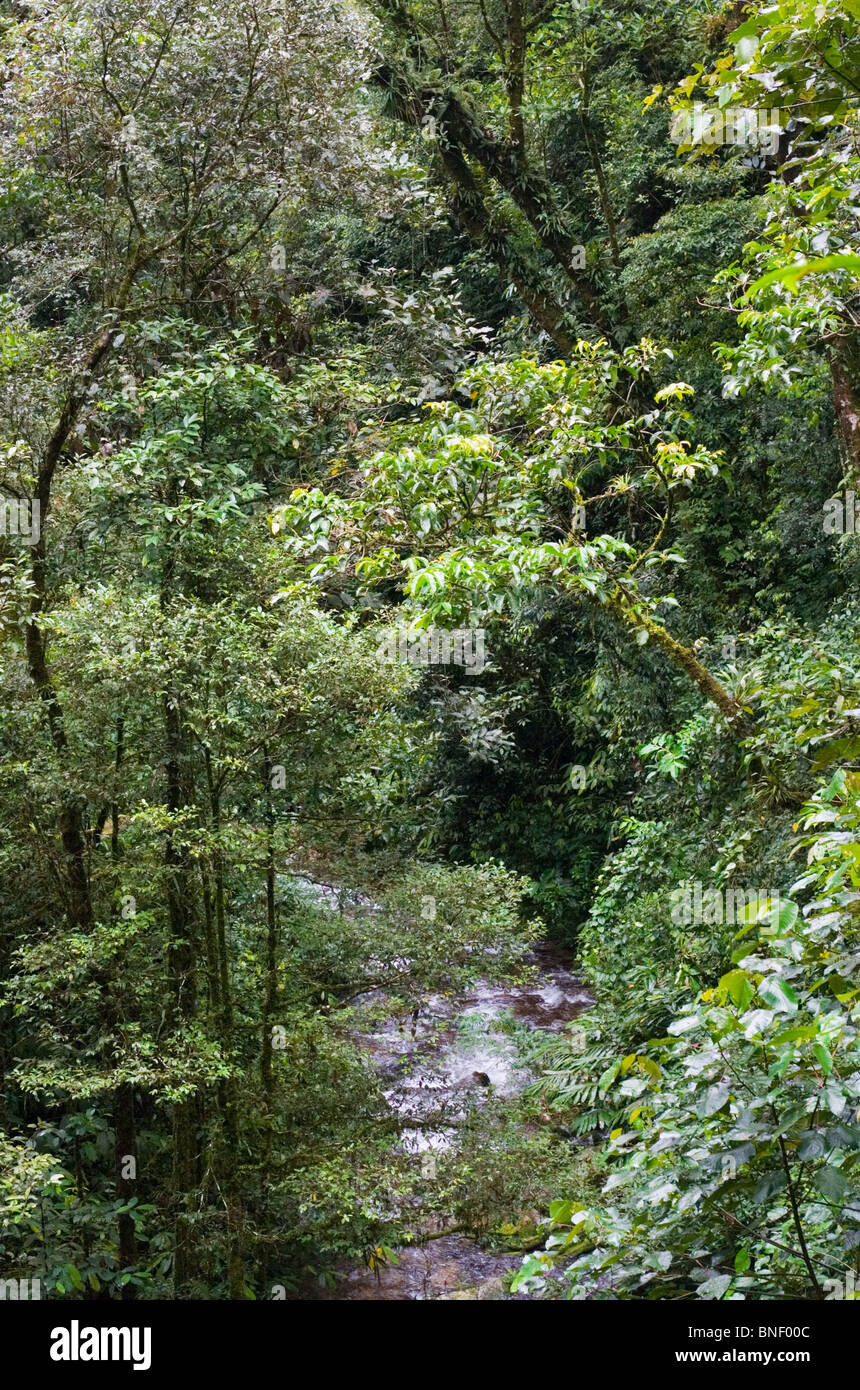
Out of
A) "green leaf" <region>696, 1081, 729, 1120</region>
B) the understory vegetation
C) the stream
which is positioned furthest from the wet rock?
"green leaf" <region>696, 1081, 729, 1120</region>

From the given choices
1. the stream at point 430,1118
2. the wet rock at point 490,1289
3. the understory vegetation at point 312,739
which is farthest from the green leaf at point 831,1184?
the wet rock at point 490,1289

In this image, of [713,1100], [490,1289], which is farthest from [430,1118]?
[713,1100]

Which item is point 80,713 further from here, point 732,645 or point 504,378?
point 732,645

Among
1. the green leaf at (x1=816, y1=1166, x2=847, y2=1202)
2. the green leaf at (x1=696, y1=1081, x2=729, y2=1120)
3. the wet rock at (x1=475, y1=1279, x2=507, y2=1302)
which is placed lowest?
the wet rock at (x1=475, y1=1279, x2=507, y2=1302)

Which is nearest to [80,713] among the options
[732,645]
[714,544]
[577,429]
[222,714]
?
[222,714]

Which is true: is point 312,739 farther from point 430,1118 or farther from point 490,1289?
point 490,1289

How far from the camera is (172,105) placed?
6348 millimetres

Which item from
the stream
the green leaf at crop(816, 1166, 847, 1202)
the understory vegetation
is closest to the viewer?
the green leaf at crop(816, 1166, 847, 1202)

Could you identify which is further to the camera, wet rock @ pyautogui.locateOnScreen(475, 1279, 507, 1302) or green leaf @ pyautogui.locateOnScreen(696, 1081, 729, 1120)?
wet rock @ pyautogui.locateOnScreen(475, 1279, 507, 1302)

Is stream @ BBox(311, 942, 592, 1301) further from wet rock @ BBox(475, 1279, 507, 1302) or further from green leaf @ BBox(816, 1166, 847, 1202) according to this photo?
green leaf @ BBox(816, 1166, 847, 1202)

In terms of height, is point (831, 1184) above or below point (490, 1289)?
above

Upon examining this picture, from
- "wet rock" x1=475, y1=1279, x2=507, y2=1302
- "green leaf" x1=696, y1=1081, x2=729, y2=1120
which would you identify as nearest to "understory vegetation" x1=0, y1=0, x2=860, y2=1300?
"green leaf" x1=696, y1=1081, x2=729, y2=1120

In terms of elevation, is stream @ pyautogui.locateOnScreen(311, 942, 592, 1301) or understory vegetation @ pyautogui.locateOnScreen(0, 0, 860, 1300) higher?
understory vegetation @ pyautogui.locateOnScreen(0, 0, 860, 1300)

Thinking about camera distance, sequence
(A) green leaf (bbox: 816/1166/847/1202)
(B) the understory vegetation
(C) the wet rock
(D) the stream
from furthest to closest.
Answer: (C) the wet rock
(D) the stream
(B) the understory vegetation
(A) green leaf (bbox: 816/1166/847/1202)
